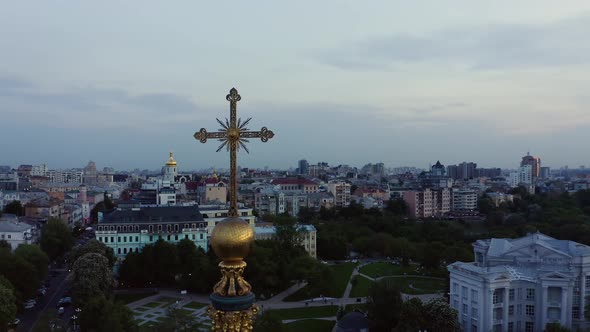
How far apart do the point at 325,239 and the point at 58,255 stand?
950 inches

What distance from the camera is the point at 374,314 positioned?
2847 cm

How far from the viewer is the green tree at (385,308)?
92.5 feet

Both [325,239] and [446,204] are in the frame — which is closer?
[325,239]

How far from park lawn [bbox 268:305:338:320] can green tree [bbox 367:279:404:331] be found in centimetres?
450

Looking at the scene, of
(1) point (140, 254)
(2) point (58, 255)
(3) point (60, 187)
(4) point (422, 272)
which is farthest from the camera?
(3) point (60, 187)

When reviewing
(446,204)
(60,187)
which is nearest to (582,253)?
(446,204)

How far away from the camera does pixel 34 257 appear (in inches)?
1357

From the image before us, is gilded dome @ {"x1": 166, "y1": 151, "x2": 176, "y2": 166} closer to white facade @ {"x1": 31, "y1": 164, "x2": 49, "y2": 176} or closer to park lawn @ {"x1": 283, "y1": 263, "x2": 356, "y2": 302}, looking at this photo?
park lawn @ {"x1": 283, "y1": 263, "x2": 356, "y2": 302}

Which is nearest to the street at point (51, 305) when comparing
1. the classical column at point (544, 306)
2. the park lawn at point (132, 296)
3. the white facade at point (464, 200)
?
the park lawn at point (132, 296)

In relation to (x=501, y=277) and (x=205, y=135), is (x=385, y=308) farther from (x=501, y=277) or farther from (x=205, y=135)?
(x=205, y=135)

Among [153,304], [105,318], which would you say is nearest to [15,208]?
[153,304]

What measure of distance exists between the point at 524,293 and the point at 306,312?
42.6 ft

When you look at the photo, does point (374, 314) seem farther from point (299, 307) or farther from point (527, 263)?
point (527, 263)

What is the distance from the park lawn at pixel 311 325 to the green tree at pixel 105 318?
30.2 feet
